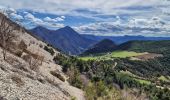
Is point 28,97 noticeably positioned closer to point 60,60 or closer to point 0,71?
point 0,71

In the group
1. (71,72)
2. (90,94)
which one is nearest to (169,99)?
(71,72)

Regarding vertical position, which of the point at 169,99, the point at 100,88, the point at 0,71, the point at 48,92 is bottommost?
the point at 169,99

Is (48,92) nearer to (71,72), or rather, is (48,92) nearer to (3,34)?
(3,34)

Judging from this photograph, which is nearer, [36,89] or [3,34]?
[36,89]

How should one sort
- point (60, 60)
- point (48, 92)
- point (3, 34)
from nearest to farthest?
point (48, 92)
point (3, 34)
point (60, 60)

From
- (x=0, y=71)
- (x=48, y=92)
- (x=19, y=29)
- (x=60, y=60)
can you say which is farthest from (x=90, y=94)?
(x=19, y=29)

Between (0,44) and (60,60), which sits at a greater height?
(0,44)

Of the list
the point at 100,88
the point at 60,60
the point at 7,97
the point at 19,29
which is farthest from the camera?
the point at 19,29

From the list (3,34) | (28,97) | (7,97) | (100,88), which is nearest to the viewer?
(7,97)

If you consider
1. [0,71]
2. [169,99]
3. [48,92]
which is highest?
[0,71]

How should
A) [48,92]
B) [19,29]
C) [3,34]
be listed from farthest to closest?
[19,29] → [3,34] → [48,92]
